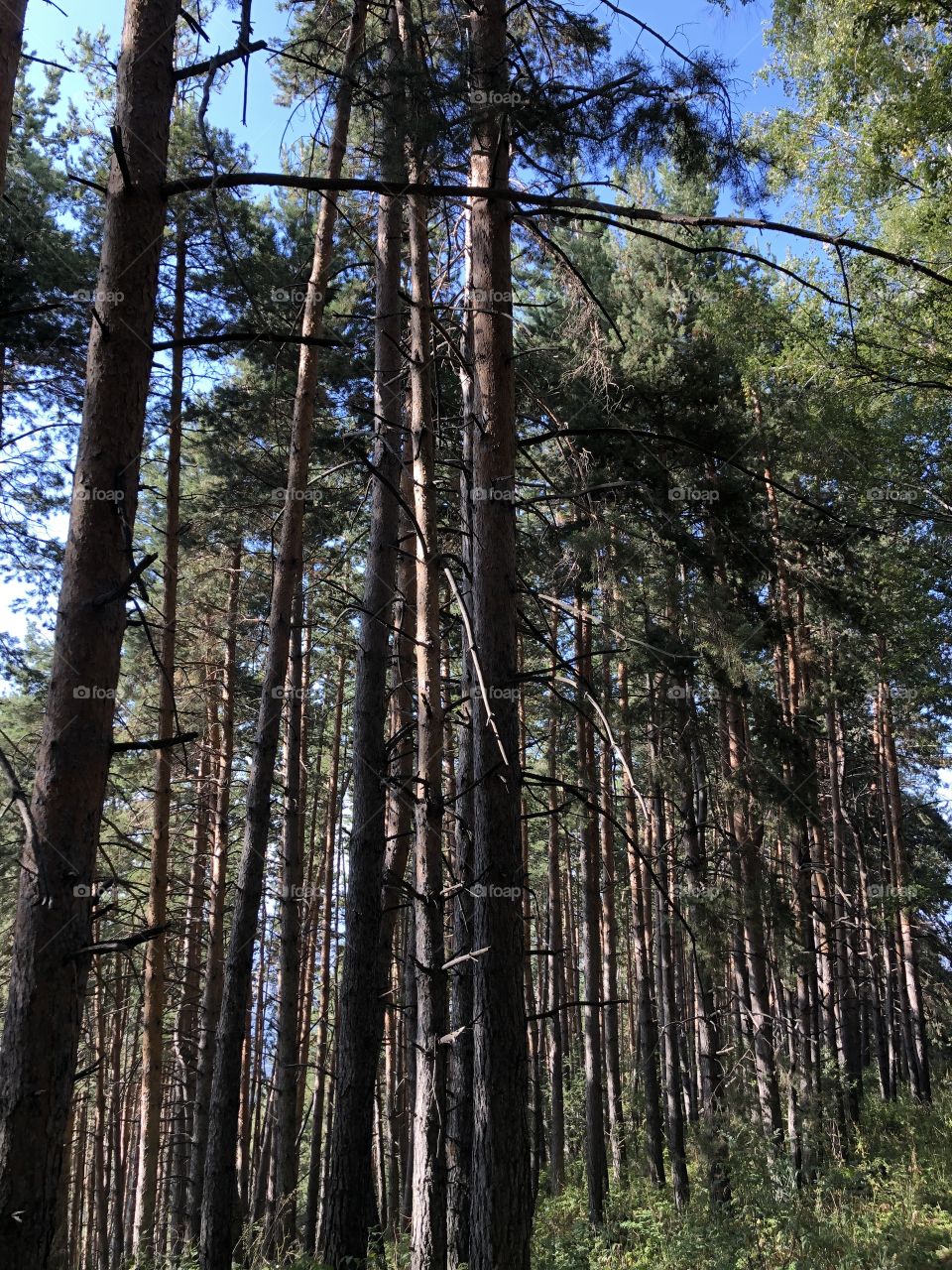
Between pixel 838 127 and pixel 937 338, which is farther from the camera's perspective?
pixel 838 127

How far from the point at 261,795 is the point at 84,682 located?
5.15 m

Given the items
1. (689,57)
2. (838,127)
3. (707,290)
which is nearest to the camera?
(689,57)

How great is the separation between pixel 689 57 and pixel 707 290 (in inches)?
328

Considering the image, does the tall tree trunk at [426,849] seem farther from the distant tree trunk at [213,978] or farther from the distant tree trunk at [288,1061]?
the distant tree trunk at [213,978]

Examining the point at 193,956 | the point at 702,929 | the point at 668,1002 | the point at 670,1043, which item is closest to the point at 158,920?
the point at 702,929

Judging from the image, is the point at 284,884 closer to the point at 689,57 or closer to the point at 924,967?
the point at 689,57

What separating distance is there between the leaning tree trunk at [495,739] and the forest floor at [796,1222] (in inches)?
184

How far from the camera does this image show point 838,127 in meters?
10.8

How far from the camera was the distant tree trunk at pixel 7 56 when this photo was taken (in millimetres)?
3979

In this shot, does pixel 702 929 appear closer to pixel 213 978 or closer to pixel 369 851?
pixel 369 851

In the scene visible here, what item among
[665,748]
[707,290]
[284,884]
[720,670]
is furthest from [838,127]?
[284,884]

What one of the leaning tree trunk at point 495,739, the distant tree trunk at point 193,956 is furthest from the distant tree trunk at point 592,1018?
the leaning tree trunk at point 495,739

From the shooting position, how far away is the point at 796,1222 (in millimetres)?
9172

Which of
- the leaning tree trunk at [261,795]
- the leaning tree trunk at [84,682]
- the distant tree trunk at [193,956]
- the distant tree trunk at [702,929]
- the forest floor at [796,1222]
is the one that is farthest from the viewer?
the distant tree trunk at [193,956]
